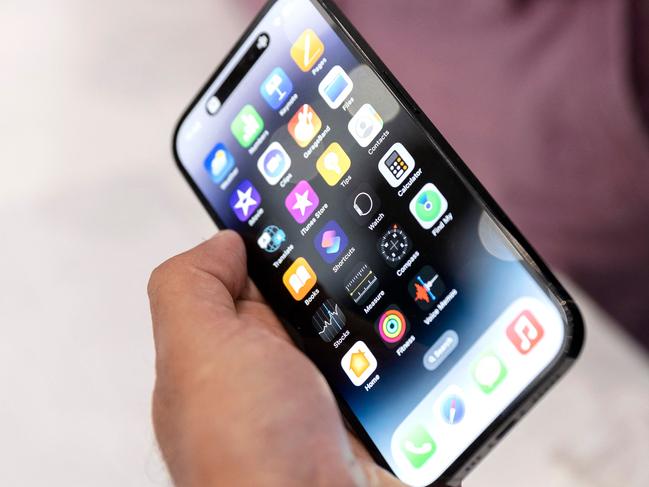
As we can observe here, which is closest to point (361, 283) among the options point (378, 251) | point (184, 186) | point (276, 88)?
point (378, 251)

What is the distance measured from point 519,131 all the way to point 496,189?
0.06m

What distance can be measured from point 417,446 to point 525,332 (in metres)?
0.08

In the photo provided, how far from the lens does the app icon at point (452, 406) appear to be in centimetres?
39

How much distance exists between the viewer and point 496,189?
56cm

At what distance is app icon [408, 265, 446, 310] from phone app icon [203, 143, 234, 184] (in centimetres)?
13

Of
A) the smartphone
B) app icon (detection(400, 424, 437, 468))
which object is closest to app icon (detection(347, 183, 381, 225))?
the smartphone

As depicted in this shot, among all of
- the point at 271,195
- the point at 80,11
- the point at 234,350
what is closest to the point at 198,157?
the point at 271,195

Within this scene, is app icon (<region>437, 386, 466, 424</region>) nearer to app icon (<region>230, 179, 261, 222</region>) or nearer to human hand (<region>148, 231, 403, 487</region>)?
human hand (<region>148, 231, 403, 487</region>)

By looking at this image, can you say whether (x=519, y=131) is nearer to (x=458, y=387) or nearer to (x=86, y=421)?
(x=458, y=387)

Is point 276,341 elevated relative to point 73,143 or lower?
elevated

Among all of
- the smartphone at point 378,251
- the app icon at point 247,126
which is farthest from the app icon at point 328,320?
the app icon at point 247,126

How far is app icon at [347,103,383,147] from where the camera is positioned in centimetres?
41

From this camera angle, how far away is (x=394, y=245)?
0.41 m

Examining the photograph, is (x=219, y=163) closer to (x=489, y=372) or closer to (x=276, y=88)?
(x=276, y=88)
